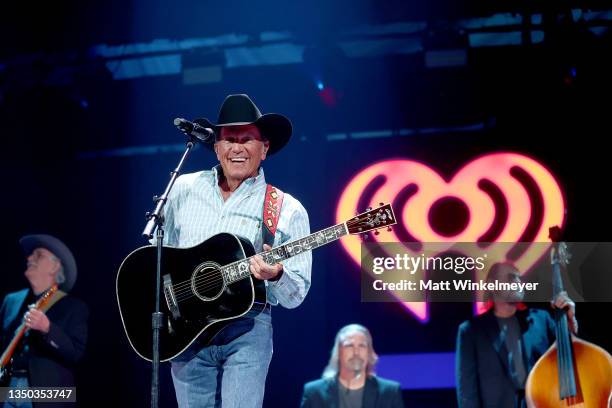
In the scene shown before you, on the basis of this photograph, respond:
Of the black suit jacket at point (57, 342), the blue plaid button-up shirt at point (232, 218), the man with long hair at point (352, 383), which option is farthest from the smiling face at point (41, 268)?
the blue plaid button-up shirt at point (232, 218)

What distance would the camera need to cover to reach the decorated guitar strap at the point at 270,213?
336 centimetres

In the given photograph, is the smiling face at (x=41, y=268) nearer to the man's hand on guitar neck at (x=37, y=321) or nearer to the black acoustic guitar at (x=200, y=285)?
the man's hand on guitar neck at (x=37, y=321)

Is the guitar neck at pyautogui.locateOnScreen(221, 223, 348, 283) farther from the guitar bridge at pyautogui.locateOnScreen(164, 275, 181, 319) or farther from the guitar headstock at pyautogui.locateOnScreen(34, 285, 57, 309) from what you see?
the guitar headstock at pyautogui.locateOnScreen(34, 285, 57, 309)

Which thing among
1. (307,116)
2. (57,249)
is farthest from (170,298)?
(57,249)

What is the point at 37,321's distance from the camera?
5953 mm

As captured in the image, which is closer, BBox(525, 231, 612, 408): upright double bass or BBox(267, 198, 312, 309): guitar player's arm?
BBox(267, 198, 312, 309): guitar player's arm

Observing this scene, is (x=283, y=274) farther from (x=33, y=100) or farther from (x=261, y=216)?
(x=33, y=100)

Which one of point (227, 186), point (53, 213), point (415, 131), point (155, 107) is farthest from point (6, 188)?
point (227, 186)

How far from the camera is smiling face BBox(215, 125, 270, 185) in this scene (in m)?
3.52

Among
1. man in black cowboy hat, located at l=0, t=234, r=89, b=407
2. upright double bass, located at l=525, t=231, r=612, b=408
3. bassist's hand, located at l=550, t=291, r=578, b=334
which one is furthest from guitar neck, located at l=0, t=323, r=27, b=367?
bassist's hand, located at l=550, t=291, r=578, b=334

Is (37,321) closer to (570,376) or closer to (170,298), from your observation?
(170,298)

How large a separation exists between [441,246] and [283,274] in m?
3.59

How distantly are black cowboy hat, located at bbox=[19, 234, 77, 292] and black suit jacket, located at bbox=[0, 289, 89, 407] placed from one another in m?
0.43

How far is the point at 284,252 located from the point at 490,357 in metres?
3.13
